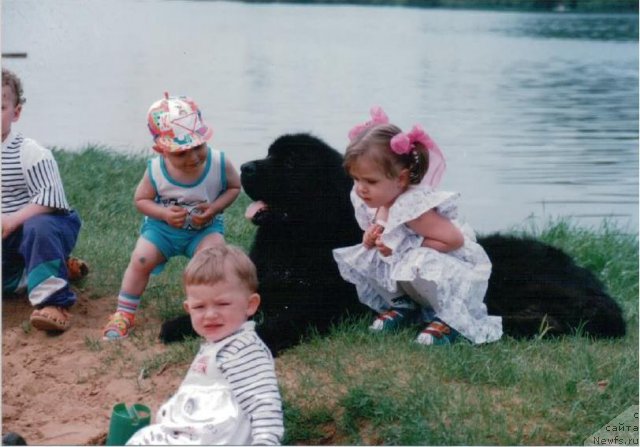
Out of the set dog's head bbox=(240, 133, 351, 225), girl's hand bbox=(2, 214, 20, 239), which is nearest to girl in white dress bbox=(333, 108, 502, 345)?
dog's head bbox=(240, 133, 351, 225)

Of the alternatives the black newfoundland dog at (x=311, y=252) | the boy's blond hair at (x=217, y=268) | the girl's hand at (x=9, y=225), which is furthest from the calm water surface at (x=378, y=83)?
the boy's blond hair at (x=217, y=268)

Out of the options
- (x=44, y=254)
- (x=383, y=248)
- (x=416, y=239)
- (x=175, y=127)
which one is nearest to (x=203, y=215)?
(x=175, y=127)

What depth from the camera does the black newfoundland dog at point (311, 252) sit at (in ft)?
16.0

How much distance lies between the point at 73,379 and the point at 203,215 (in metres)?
1.18

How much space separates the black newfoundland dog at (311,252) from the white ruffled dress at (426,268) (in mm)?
128

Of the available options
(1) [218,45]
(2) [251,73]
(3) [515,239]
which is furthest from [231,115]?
(3) [515,239]

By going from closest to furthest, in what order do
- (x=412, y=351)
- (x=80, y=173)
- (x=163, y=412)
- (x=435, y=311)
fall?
1. (x=163, y=412)
2. (x=412, y=351)
3. (x=435, y=311)
4. (x=80, y=173)

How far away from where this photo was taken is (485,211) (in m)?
9.75

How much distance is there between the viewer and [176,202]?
17.0ft

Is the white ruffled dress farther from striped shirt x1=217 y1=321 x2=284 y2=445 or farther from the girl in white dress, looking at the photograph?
striped shirt x1=217 y1=321 x2=284 y2=445

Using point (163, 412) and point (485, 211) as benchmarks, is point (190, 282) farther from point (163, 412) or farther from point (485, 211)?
point (485, 211)

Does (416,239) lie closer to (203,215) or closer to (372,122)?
(372,122)

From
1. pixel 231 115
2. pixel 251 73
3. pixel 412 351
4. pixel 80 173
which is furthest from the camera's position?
pixel 251 73

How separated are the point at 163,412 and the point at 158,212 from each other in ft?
6.11
